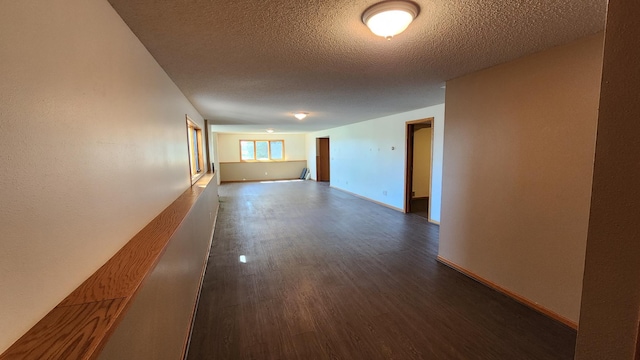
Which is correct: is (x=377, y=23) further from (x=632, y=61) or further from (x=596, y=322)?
(x=596, y=322)

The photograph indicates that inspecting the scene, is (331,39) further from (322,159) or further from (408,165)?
(322,159)

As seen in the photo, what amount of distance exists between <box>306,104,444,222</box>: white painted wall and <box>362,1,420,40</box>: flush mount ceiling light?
361 centimetres

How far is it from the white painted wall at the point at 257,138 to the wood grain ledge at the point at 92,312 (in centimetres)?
1083

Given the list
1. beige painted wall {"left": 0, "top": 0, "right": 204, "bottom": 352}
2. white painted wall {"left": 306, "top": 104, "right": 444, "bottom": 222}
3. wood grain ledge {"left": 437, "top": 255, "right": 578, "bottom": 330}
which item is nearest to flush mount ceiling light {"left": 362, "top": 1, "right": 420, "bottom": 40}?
beige painted wall {"left": 0, "top": 0, "right": 204, "bottom": 352}

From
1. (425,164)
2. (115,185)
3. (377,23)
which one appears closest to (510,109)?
(377,23)

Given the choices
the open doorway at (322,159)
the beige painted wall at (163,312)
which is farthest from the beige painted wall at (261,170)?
the beige painted wall at (163,312)

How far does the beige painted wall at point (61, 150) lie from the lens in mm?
684

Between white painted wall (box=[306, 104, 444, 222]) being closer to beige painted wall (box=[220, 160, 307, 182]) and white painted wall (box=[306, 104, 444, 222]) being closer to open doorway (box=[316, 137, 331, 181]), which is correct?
open doorway (box=[316, 137, 331, 181])

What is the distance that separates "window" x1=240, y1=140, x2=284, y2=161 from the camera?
1202 cm

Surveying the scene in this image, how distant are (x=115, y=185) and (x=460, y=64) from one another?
2778mm

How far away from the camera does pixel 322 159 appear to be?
11.5m

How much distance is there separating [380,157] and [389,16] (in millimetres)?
5448

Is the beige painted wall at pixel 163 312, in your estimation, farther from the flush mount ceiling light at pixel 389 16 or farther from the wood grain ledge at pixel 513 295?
the wood grain ledge at pixel 513 295

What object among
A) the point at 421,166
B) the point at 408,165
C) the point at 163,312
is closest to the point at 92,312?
the point at 163,312
